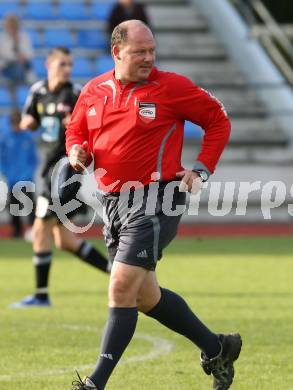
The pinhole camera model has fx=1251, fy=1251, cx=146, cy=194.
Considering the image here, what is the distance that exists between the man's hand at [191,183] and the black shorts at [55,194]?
4689mm

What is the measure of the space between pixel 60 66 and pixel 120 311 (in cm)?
507

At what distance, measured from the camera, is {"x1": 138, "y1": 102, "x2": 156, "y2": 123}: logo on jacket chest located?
22.0 ft

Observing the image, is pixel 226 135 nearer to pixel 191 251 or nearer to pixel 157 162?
pixel 157 162

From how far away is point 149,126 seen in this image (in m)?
6.70

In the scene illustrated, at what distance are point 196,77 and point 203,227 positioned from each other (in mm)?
4164

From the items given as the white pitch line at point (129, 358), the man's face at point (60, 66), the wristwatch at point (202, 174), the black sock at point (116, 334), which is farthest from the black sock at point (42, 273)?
the wristwatch at point (202, 174)

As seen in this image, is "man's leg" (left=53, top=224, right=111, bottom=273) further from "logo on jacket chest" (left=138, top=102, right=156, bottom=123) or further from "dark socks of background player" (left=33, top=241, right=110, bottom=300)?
"logo on jacket chest" (left=138, top=102, right=156, bottom=123)

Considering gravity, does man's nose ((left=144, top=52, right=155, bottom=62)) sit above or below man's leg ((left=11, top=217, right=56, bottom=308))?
above

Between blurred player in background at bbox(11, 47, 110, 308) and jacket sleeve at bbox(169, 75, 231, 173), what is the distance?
4495 mm

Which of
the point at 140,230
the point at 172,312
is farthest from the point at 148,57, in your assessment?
the point at 172,312

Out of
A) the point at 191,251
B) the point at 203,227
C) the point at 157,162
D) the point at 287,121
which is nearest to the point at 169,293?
the point at 157,162

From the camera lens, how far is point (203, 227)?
2144cm

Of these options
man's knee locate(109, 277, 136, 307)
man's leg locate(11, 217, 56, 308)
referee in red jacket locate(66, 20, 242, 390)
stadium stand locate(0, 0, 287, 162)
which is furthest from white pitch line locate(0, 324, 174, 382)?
stadium stand locate(0, 0, 287, 162)

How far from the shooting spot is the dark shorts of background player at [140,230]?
6586mm
